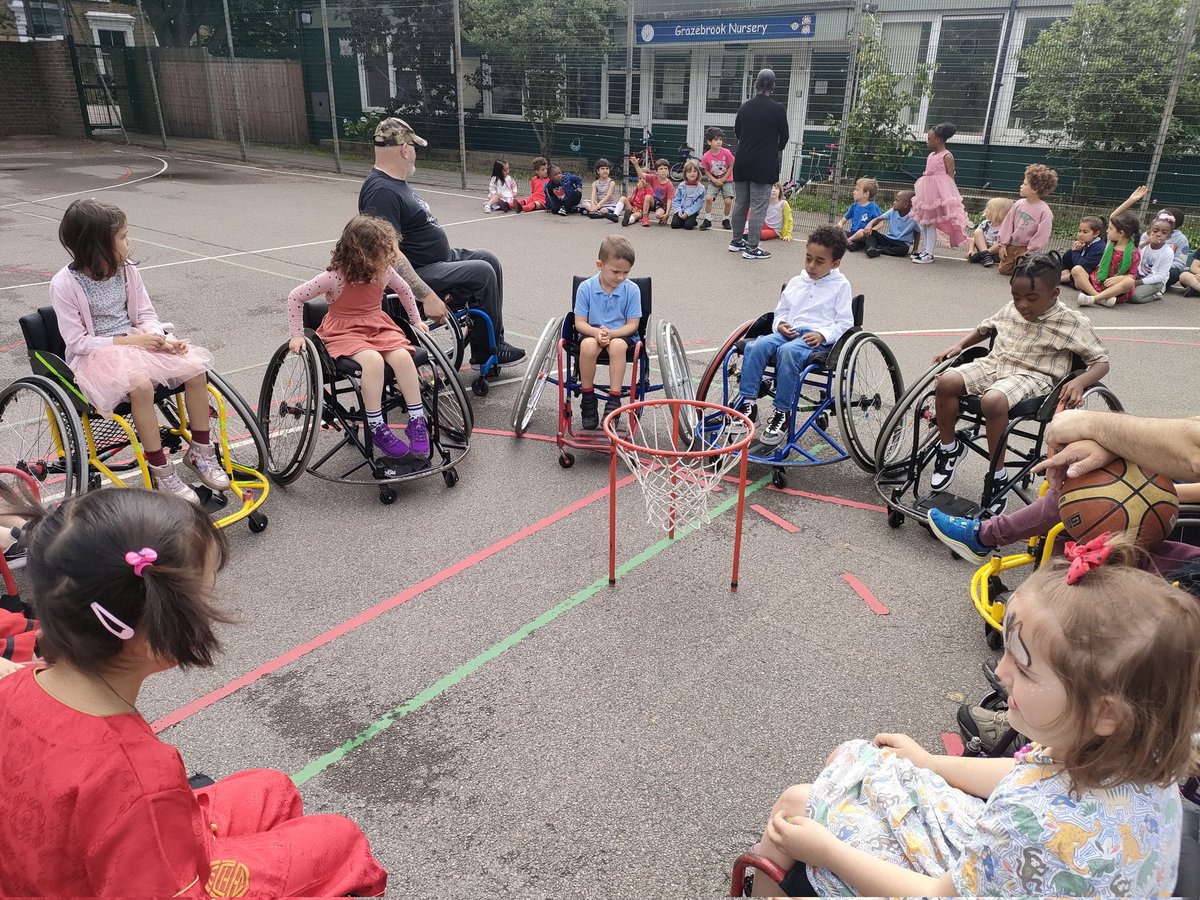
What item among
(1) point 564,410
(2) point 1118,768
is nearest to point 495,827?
(2) point 1118,768

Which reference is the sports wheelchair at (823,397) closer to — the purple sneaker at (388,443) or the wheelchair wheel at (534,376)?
the wheelchair wheel at (534,376)

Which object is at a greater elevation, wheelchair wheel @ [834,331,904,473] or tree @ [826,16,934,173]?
tree @ [826,16,934,173]

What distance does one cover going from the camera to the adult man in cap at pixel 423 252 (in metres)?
4.98

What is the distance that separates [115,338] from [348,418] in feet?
3.54

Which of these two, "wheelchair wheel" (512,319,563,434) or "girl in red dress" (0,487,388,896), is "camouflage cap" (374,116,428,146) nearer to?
"wheelchair wheel" (512,319,563,434)

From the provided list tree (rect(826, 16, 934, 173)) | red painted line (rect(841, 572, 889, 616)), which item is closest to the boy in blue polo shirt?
red painted line (rect(841, 572, 889, 616))

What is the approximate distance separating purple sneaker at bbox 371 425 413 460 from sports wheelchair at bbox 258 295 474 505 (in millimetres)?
35

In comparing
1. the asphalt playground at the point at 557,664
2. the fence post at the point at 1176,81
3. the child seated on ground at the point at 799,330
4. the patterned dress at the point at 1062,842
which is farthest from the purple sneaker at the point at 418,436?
the fence post at the point at 1176,81

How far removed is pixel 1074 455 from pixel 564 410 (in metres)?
2.74

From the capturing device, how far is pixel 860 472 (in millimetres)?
4562

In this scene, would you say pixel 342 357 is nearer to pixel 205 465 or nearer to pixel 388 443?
pixel 388 443

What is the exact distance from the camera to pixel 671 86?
16891 mm

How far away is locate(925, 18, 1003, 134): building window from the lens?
42.2ft

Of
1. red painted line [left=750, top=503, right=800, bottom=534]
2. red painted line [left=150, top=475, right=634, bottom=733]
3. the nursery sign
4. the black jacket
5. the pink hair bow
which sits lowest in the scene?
red painted line [left=150, top=475, right=634, bottom=733]
